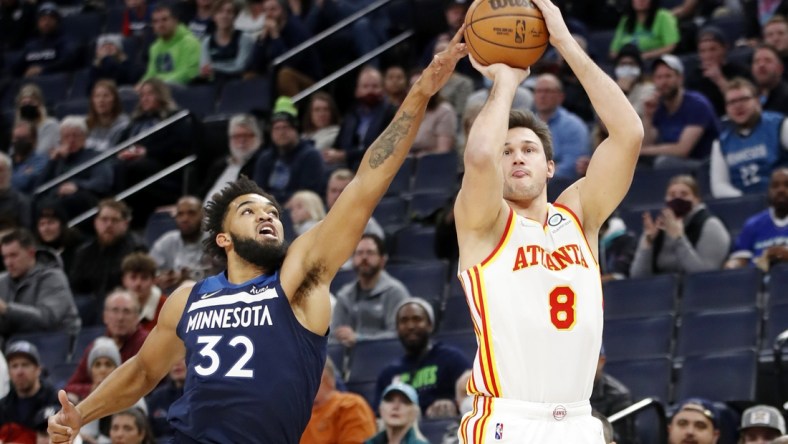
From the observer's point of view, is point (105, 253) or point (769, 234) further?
point (105, 253)

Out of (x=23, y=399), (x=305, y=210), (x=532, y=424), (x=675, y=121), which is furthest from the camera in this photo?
(x=675, y=121)

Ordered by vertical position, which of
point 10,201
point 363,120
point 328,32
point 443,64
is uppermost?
point 328,32

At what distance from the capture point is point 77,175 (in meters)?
14.3

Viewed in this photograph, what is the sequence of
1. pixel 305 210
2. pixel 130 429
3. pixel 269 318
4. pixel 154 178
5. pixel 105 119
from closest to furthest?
pixel 269 318 < pixel 130 429 < pixel 305 210 < pixel 154 178 < pixel 105 119

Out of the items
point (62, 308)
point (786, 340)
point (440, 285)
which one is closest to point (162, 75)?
point (62, 308)

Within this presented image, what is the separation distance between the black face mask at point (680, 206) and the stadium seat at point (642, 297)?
17.9 inches

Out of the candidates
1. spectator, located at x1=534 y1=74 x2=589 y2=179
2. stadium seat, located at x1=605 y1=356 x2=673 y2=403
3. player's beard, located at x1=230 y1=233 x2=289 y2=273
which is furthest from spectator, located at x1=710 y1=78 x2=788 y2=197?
player's beard, located at x1=230 y1=233 x2=289 y2=273

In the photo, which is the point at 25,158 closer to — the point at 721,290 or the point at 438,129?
the point at 438,129

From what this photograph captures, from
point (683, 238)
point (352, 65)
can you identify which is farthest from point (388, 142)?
point (352, 65)

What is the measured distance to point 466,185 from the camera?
5.65m

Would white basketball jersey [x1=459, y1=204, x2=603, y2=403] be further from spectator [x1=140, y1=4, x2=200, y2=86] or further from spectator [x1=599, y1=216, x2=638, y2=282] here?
spectator [x1=140, y1=4, x2=200, y2=86]

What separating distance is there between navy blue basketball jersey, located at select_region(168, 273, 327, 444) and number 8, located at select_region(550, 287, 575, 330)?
1.16 m

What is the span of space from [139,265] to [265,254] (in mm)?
5085

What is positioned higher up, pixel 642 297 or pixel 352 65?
pixel 352 65
